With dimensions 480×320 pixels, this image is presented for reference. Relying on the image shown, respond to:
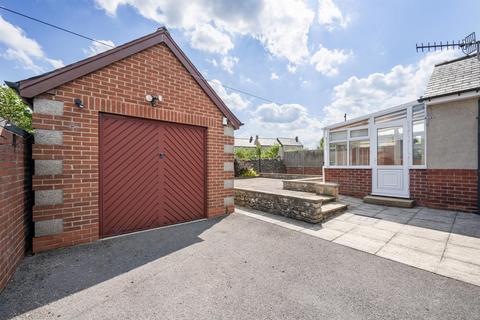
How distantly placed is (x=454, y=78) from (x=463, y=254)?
19.7 ft

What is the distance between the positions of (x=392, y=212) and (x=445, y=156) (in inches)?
93.8

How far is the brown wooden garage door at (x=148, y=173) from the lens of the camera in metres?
4.11

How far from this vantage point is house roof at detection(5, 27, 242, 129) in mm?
3296

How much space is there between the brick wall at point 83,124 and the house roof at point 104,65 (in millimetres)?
109

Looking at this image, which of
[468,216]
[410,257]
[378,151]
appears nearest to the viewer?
[410,257]

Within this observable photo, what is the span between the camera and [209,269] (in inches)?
118

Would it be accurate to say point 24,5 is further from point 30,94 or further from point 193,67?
point 193,67

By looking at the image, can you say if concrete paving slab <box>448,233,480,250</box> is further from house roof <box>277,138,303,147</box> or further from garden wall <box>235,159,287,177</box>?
house roof <box>277,138,303,147</box>

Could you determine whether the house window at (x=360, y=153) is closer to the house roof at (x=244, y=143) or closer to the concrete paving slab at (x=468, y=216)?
the concrete paving slab at (x=468, y=216)

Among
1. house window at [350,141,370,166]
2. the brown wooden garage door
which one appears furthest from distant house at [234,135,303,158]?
the brown wooden garage door

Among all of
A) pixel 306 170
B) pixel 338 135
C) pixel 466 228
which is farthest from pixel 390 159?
pixel 306 170

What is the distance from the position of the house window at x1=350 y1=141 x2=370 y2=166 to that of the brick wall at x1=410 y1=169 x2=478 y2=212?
1517mm

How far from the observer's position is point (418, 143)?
6.71 m

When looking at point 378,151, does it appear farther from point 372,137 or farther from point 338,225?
A: point 338,225
